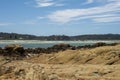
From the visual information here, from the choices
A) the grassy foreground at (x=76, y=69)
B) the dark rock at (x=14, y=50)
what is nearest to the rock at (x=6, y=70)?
the grassy foreground at (x=76, y=69)

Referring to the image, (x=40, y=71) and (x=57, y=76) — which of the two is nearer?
(x=57, y=76)

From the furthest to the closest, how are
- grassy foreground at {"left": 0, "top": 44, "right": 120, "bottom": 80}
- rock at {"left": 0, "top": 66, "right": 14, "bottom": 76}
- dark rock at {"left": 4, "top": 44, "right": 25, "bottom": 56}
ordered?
dark rock at {"left": 4, "top": 44, "right": 25, "bottom": 56} → rock at {"left": 0, "top": 66, "right": 14, "bottom": 76} → grassy foreground at {"left": 0, "top": 44, "right": 120, "bottom": 80}

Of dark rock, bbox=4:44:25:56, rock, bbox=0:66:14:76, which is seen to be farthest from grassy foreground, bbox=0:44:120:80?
dark rock, bbox=4:44:25:56

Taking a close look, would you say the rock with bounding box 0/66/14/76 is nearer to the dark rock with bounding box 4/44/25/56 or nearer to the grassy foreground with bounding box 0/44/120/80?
the grassy foreground with bounding box 0/44/120/80

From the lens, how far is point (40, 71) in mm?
14578

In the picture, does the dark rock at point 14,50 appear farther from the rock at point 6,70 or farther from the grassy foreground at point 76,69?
the rock at point 6,70

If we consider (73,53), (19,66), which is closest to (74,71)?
(19,66)

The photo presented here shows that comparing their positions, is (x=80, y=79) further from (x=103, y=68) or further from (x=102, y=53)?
(x=102, y=53)

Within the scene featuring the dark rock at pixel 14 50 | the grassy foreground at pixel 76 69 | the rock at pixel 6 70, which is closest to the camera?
the grassy foreground at pixel 76 69

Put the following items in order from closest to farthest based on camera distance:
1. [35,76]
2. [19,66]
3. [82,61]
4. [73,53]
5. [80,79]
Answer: [80,79] < [35,76] < [19,66] < [82,61] < [73,53]

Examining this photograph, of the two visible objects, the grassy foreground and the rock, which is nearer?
the grassy foreground

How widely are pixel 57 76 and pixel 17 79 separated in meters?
1.81

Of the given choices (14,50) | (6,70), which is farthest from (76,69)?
(14,50)

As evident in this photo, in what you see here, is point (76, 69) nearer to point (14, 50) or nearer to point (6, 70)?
point (6, 70)
